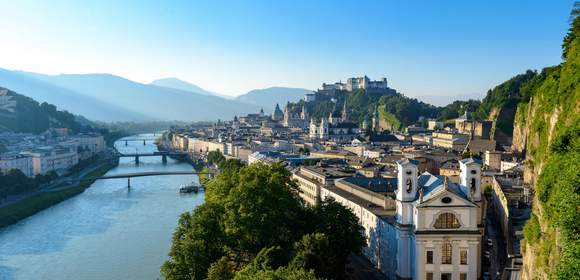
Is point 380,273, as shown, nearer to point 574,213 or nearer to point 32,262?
point 574,213

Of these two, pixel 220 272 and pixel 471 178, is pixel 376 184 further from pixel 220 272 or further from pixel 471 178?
pixel 220 272

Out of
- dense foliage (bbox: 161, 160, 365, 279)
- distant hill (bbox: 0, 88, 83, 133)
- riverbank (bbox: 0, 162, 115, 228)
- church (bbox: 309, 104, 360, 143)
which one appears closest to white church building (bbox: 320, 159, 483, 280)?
dense foliage (bbox: 161, 160, 365, 279)

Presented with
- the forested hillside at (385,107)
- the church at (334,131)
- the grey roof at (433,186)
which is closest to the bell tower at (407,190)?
the grey roof at (433,186)

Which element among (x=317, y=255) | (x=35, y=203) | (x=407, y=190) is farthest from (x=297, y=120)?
(x=317, y=255)

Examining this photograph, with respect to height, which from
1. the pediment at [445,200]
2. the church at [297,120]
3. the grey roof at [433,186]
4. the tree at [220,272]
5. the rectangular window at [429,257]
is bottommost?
the tree at [220,272]

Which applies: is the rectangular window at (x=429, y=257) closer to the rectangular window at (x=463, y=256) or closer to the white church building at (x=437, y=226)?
the white church building at (x=437, y=226)

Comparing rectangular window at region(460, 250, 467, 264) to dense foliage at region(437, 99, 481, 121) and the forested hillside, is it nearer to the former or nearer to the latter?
the forested hillside
